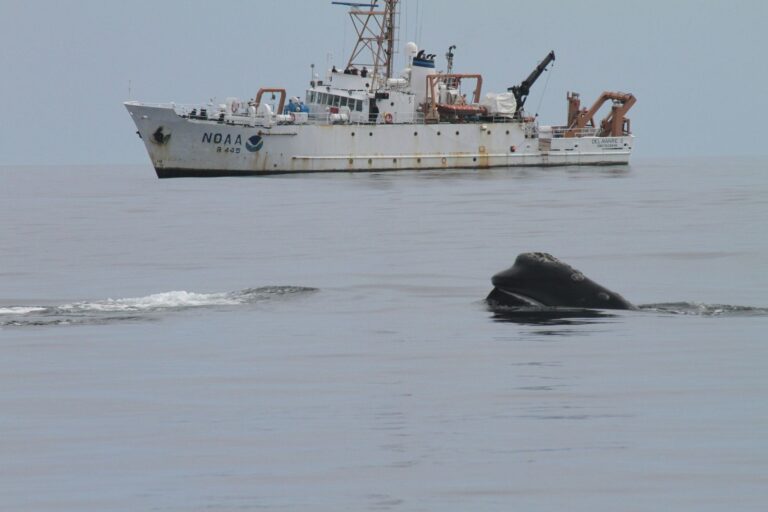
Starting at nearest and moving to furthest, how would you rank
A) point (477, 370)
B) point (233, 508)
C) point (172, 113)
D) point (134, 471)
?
point (233, 508) → point (134, 471) → point (477, 370) → point (172, 113)

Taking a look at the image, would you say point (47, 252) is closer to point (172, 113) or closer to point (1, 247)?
point (1, 247)

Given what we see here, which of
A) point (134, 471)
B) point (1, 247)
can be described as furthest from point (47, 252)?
point (134, 471)

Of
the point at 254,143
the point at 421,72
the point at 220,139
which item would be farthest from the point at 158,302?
the point at 421,72

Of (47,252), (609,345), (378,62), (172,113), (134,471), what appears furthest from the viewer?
(378,62)

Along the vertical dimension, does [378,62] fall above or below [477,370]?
above

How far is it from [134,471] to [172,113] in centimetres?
8024

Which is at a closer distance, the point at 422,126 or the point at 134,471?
the point at 134,471

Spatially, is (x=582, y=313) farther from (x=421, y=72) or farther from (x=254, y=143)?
(x=421, y=72)

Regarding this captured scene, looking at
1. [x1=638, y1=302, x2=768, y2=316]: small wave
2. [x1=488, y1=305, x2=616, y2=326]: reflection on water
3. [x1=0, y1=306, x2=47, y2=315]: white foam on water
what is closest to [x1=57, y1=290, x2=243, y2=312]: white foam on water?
[x1=0, y1=306, x2=47, y2=315]: white foam on water

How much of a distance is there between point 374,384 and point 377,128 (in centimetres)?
7920

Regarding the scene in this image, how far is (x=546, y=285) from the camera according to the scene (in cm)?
2047

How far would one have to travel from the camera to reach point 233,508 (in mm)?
10250

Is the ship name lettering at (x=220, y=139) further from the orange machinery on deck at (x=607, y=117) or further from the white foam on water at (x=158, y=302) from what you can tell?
the white foam on water at (x=158, y=302)

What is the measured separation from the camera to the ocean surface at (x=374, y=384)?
1097 cm
